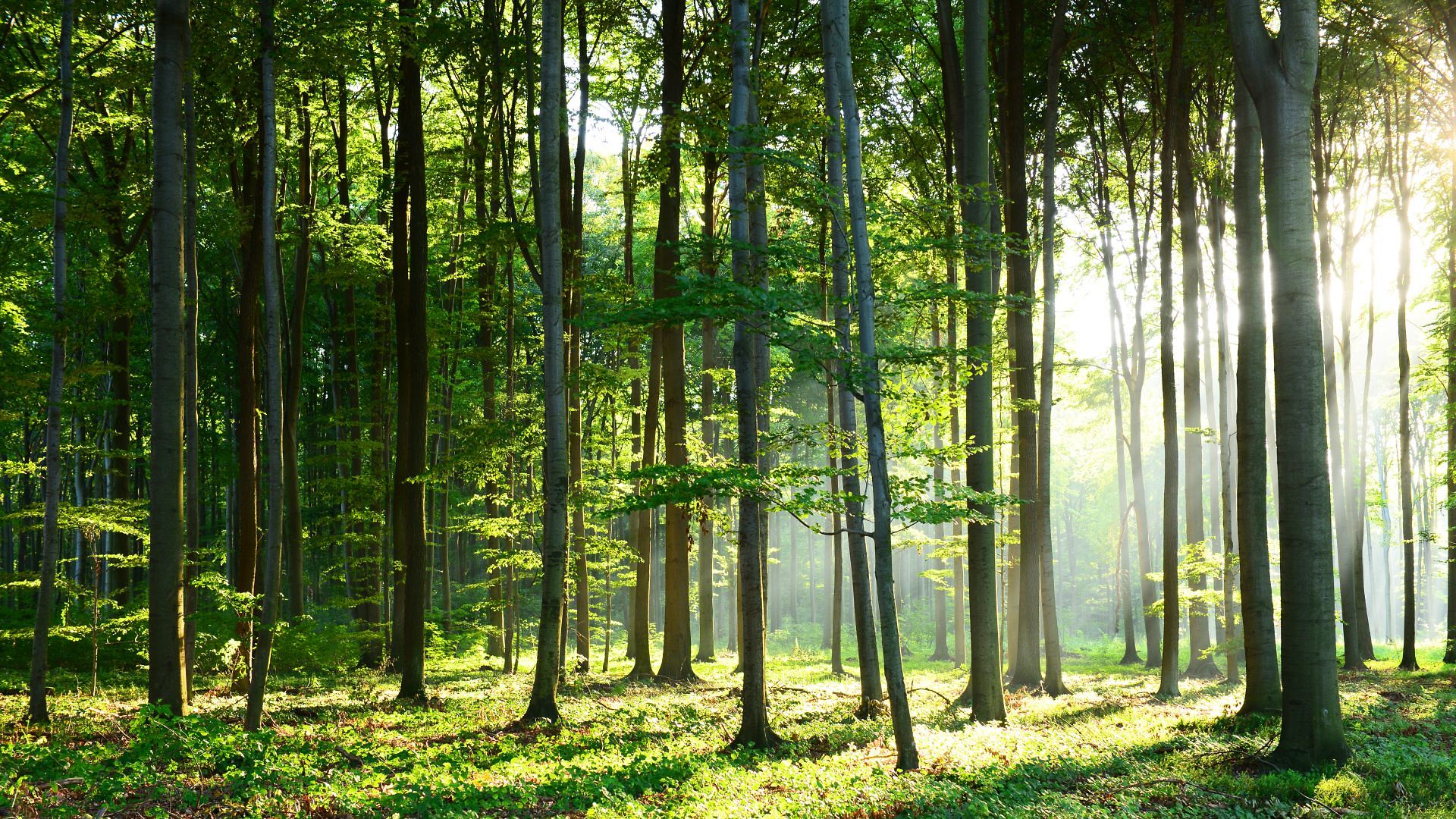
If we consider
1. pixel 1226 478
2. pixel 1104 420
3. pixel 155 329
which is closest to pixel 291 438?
pixel 155 329

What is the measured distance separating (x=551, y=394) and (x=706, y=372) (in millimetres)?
3498

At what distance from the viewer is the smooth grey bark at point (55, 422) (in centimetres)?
902

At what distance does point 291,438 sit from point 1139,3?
15.3 m

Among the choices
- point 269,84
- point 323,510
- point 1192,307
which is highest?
point 269,84

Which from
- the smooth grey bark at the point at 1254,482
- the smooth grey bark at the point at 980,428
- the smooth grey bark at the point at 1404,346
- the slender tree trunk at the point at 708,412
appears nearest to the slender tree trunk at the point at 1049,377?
the smooth grey bark at the point at 980,428

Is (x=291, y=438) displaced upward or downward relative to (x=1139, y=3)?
downward

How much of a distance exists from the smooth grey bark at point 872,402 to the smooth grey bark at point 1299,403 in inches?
123

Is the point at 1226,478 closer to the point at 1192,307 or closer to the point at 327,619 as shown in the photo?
the point at 1192,307

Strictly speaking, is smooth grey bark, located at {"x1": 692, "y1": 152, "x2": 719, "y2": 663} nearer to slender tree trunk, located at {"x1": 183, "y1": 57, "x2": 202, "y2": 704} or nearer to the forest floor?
the forest floor

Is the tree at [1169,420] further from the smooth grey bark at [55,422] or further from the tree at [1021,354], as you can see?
the smooth grey bark at [55,422]

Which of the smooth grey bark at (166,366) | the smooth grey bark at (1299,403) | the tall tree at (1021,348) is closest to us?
the smooth grey bark at (1299,403)

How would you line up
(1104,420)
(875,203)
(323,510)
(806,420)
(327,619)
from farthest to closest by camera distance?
(806,420), (327,619), (1104,420), (323,510), (875,203)

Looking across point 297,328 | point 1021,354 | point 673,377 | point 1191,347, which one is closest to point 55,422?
point 297,328

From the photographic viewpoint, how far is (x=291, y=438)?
13.3m
